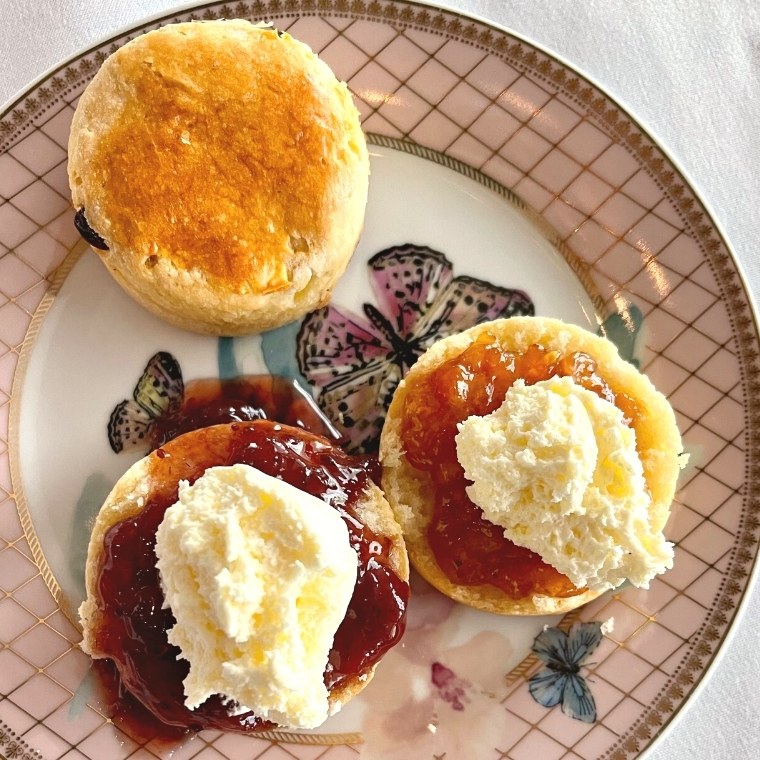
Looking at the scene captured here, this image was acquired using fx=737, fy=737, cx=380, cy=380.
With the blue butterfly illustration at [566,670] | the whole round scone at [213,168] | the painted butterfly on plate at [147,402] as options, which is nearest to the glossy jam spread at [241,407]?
the painted butterfly on plate at [147,402]

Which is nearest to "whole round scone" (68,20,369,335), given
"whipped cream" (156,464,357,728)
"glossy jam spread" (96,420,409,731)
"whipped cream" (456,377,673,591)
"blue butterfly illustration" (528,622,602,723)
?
"glossy jam spread" (96,420,409,731)

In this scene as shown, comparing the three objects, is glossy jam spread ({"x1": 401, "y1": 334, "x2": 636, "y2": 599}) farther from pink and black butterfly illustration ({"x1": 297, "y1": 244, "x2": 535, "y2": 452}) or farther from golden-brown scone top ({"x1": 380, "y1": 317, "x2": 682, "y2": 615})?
pink and black butterfly illustration ({"x1": 297, "y1": 244, "x2": 535, "y2": 452})

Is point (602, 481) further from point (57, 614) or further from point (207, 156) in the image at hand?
point (57, 614)

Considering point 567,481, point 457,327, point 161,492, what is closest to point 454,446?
point 567,481

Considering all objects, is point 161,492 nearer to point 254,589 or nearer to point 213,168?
point 254,589

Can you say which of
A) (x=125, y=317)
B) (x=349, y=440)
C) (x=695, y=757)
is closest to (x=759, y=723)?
(x=695, y=757)

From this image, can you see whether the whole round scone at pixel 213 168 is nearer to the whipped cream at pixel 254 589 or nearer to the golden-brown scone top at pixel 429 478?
the golden-brown scone top at pixel 429 478
